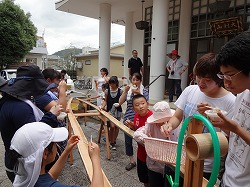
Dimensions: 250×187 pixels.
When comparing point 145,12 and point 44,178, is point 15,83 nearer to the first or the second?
point 44,178

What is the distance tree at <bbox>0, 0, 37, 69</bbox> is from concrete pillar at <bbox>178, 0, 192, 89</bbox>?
14.9 metres

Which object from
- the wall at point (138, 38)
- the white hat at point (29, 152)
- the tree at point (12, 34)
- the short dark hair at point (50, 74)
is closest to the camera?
the white hat at point (29, 152)

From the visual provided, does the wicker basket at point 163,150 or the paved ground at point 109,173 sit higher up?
the wicker basket at point 163,150

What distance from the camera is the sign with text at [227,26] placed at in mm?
6001

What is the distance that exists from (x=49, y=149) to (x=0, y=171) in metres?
2.89

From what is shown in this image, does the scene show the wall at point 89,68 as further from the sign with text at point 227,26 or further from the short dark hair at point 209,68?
the short dark hair at point 209,68

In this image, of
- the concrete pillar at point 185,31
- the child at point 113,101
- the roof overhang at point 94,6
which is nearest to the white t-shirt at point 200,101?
the child at point 113,101

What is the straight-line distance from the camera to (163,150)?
1.38 m

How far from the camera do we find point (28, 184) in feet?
4.05

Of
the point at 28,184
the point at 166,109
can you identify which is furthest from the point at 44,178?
the point at 166,109

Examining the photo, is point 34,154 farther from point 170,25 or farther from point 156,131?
point 170,25

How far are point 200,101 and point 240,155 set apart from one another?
576 millimetres

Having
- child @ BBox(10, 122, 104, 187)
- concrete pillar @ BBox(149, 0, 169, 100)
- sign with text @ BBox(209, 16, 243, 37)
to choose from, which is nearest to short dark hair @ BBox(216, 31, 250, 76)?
child @ BBox(10, 122, 104, 187)

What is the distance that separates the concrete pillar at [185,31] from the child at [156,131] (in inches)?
258
